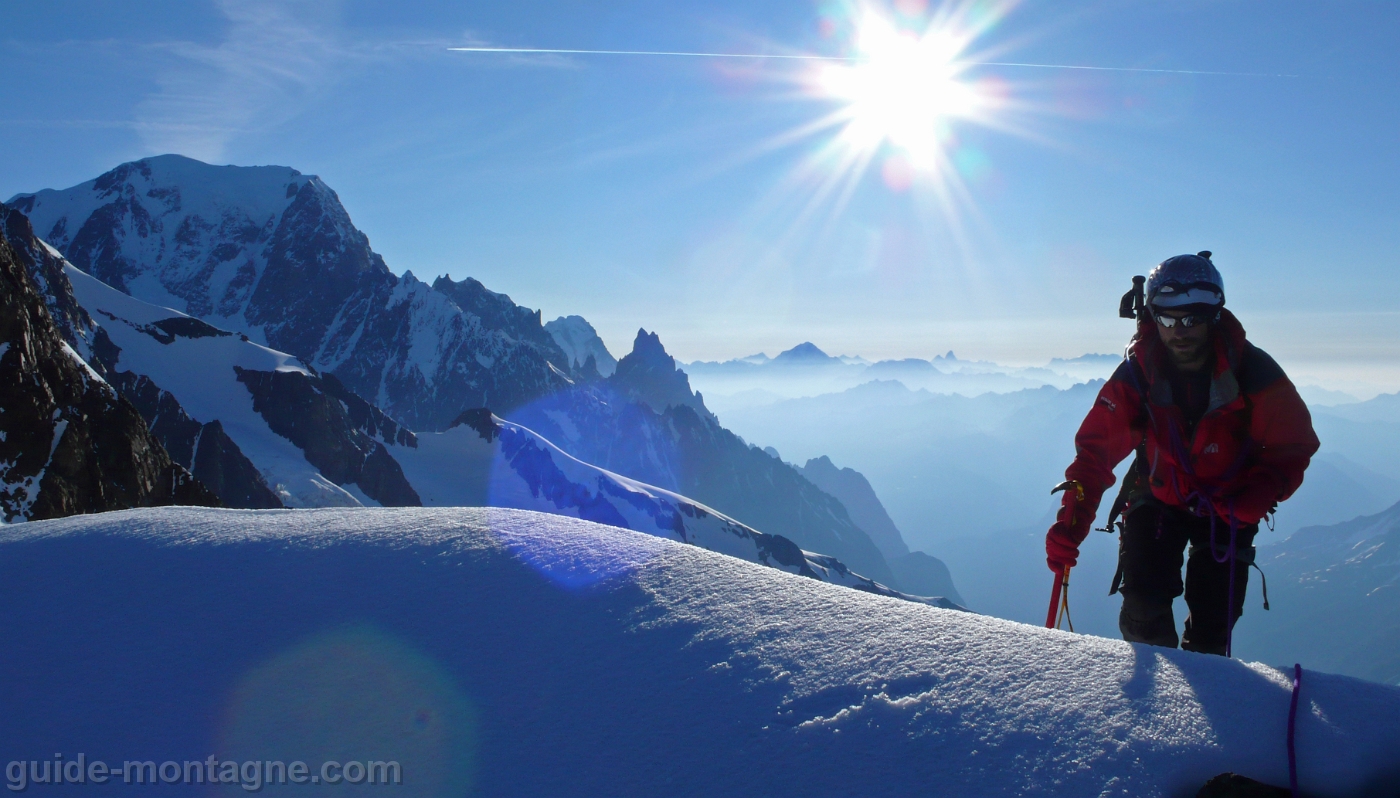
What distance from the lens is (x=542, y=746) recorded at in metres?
3.79

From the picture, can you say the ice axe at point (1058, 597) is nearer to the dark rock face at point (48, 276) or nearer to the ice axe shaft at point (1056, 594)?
the ice axe shaft at point (1056, 594)

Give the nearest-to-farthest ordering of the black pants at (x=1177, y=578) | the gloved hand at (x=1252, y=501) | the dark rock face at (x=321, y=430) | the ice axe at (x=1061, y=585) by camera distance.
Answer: the gloved hand at (x=1252, y=501) → the black pants at (x=1177, y=578) → the ice axe at (x=1061, y=585) → the dark rock face at (x=321, y=430)

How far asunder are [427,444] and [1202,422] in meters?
153

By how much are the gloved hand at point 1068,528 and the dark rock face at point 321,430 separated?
11415cm

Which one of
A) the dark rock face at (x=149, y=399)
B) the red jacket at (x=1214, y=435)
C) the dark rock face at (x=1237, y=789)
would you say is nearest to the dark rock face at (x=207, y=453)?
the dark rock face at (x=149, y=399)

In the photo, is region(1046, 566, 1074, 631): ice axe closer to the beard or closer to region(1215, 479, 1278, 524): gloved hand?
region(1215, 479, 1278, 524): gloved hand

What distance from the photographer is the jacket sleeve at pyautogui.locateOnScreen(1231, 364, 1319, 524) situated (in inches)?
218

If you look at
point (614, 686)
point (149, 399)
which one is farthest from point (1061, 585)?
point (149, 399)

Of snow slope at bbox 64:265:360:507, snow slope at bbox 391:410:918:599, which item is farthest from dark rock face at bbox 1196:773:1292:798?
snow slope at bbox 391:410:918:599

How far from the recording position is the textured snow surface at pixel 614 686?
340 centimetres

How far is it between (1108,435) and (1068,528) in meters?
0.93

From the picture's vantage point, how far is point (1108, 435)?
6.25 meters

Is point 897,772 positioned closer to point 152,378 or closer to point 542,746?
point 542,746

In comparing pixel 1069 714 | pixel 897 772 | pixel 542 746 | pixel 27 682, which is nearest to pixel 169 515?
pixel 27 682
